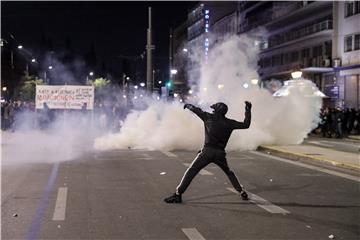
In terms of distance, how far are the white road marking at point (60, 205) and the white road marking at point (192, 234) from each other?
1.78 meters

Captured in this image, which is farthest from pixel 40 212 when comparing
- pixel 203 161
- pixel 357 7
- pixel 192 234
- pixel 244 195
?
pixel 357 7

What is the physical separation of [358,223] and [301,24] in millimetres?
45459

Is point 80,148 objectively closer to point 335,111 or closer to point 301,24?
point 335,111

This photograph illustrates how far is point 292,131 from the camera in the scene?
21953mm

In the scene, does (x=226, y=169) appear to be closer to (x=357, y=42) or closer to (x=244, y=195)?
(x=244, y=195)

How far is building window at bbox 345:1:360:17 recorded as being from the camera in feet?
134

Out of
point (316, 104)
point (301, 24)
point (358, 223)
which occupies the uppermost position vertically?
A: point (301, 24)

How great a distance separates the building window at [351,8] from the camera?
4072cm

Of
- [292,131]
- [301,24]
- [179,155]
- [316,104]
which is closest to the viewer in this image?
[179,155]

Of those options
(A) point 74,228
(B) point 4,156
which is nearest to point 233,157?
(B) point 4,156

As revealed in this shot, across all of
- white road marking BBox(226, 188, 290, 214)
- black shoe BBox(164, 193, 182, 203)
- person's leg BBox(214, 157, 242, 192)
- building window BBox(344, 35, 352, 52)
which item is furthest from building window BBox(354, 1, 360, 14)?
black shoe BBox(164, 193, 182, 203)

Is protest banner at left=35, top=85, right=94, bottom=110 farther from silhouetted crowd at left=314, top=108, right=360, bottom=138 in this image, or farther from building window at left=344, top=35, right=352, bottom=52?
building window at left=344, top=35, right=352, bottom=52

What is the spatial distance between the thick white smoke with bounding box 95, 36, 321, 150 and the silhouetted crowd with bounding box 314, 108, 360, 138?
19.8ft

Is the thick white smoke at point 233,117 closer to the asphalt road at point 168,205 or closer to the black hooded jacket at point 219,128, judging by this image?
the asphalt road at point 168,205
